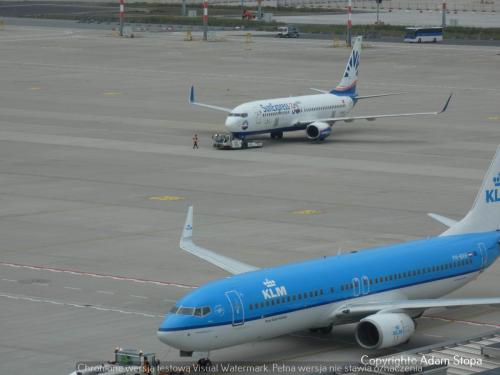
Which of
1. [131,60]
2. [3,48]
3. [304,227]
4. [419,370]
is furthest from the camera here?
[3,48]

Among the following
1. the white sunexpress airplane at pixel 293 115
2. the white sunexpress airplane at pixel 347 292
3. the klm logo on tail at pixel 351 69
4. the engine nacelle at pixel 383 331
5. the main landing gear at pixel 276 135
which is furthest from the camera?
the klm logo on tail at pixel 351 69

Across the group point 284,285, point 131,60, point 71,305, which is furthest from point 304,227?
point 131,60

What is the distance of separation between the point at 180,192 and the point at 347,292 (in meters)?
34.9

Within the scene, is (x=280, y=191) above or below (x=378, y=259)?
below

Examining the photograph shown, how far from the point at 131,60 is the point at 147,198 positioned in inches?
3764

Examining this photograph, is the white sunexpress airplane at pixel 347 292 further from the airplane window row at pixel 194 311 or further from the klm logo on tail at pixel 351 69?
the klm logo on tail at pixel 351 69

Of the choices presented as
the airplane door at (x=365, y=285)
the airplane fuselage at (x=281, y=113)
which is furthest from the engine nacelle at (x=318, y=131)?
the airplane door at (x=365, y=285)

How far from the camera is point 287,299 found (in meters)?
46.2

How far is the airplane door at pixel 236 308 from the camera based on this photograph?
4441cm

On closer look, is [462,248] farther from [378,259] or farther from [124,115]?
[124,115]

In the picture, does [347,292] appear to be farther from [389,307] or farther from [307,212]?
[307,212]

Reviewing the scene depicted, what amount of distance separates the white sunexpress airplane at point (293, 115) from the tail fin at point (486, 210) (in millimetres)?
A: 48088

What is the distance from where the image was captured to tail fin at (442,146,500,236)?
2136 inches

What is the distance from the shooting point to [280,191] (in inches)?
3243
